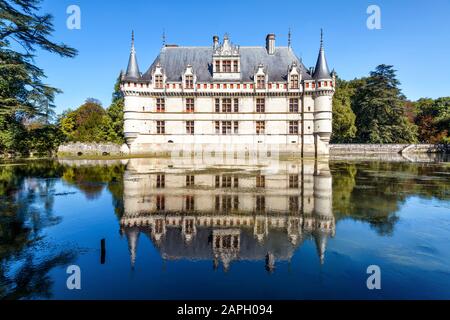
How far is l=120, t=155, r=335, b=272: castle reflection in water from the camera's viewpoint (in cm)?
640

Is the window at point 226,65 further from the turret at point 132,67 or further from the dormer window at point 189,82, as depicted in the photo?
the turret at point 132,67

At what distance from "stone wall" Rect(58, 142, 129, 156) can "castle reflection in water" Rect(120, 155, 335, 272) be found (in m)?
24.8

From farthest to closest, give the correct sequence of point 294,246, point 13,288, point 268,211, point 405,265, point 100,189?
point 100,189 < point 268,211 < point 294,246 < point 405,265 < point 13,288

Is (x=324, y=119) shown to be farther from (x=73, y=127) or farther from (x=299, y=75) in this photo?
(x=73, y=127)

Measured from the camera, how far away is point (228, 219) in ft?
28.2

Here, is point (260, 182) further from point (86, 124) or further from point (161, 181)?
point (86, 124)

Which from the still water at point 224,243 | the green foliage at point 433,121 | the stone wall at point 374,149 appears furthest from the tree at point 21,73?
the green foliage at point 433,121

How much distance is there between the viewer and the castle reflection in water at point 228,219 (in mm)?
6398

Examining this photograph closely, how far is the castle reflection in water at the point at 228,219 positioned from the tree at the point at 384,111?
41742 mm

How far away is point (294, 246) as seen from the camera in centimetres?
661
